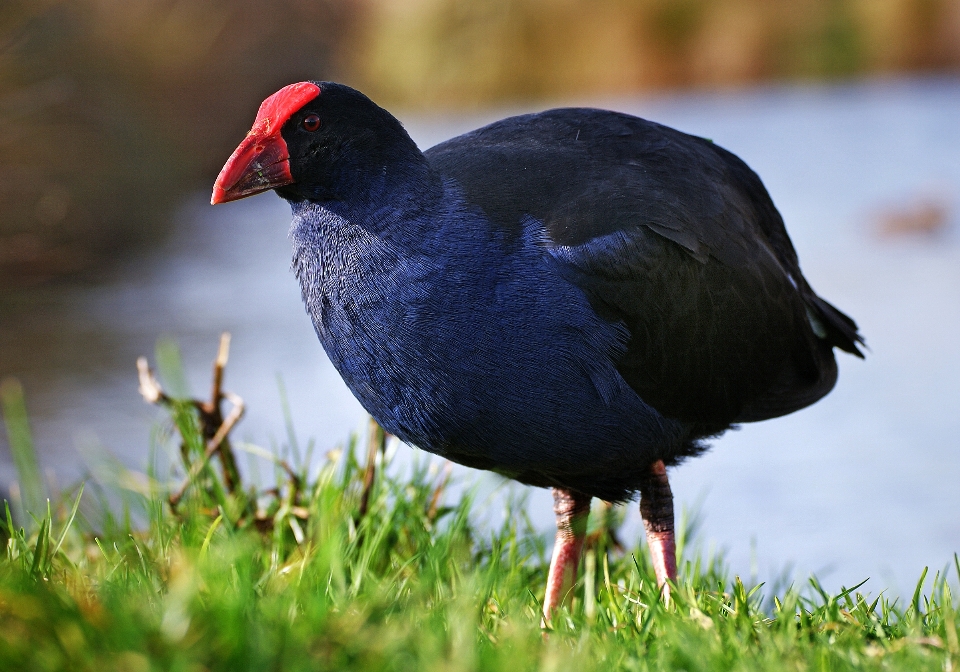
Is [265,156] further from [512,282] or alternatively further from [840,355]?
[840,355]

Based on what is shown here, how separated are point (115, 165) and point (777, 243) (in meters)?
6.32

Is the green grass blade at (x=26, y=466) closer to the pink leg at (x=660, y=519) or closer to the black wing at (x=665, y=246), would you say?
the black wing at (x=665, y=246)

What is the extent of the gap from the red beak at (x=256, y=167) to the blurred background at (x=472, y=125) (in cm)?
88

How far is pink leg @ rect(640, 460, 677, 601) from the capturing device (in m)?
2.87

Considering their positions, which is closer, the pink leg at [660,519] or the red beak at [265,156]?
the red beak at [265,156]

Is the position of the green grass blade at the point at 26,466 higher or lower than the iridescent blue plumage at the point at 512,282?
lower

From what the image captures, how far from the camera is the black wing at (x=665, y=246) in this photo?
8.23 feet

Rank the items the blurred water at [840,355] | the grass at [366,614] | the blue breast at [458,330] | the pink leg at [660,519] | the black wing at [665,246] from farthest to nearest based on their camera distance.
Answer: the blurred water at [840,355], the pink leg at [660,519], the black wing at [665,246], the blue breast at [458,330], the grass at [366,614]

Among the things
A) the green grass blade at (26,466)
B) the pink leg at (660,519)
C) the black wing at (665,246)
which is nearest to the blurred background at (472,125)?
the green grass blade at (26,466)

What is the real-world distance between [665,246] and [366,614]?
4.02 feet

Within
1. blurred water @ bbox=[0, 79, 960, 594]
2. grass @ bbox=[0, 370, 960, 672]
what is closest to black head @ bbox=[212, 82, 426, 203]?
grass @ bbox=[0, 370, 960, 672]

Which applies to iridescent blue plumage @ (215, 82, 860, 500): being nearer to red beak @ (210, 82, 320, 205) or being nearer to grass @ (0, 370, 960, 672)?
red beak @ (210, 82, 320, 205)

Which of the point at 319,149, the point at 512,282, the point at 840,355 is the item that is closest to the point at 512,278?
the point at 512,282

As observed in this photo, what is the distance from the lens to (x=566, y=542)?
2.95 m
